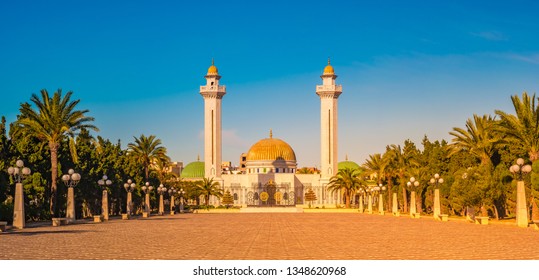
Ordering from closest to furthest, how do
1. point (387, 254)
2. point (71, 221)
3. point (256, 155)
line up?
1. point (387, 254)
2. point (71, 221)
3. point (256, 155)

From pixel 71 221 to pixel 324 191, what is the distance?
75787 millimetres

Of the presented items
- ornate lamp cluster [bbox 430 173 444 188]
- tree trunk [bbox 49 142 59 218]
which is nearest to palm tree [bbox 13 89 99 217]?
tree trunk [bbox 49 142 59 218]

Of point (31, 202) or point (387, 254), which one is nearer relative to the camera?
point (387, 254)

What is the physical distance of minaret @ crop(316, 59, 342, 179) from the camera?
116 m

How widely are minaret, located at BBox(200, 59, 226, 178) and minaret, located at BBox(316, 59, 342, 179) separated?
1616cm

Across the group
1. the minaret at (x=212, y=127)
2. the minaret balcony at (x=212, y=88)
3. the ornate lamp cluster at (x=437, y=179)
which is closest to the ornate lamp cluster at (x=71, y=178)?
the ornate lamp cluster at (x=437, y=179)

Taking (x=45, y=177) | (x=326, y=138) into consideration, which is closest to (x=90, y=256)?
(x=45, y=177)

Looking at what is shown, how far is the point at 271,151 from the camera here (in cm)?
13375

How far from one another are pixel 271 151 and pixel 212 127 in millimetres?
18769

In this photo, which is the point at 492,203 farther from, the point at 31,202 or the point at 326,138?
the point at 326,138

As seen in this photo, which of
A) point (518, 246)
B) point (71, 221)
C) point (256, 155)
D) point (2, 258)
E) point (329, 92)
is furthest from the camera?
point (256, 155)

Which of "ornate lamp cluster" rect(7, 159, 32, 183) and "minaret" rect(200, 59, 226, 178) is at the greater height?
"minaret" rect(200, 59, 226, 178)

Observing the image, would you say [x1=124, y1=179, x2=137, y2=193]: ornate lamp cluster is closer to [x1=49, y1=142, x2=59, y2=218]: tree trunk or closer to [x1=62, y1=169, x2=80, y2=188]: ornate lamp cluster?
[x1=49, y1=142, x2=59, y2=218]: tree trunk
